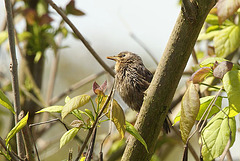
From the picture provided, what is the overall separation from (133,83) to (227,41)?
148cm

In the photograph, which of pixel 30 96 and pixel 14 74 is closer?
pixel 14 74

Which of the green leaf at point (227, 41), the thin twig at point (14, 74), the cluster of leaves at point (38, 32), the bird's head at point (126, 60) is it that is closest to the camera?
the thin twig at point (14, 74)

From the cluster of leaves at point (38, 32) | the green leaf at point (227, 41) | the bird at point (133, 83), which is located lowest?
the bird at point (133, 83)

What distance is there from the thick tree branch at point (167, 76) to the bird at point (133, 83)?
1613 millimetres

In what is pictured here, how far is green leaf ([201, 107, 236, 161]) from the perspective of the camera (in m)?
1.86

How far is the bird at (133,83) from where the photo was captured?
3.91 meters

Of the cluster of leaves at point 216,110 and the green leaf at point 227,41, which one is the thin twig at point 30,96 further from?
the cluster of leaves at point 216,110

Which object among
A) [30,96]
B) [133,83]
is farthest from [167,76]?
[30,96]

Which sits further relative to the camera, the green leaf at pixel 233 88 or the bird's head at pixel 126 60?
the bird's head at pixel 126 60

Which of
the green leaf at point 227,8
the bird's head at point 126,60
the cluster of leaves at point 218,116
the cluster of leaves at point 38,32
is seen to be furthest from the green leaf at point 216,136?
the cluster of leaves at point 38,32

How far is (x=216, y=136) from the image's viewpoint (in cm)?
190

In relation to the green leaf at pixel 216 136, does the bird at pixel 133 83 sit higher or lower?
lower

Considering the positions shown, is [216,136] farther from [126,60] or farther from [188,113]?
[126,60]

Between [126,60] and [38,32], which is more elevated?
[38,32]
